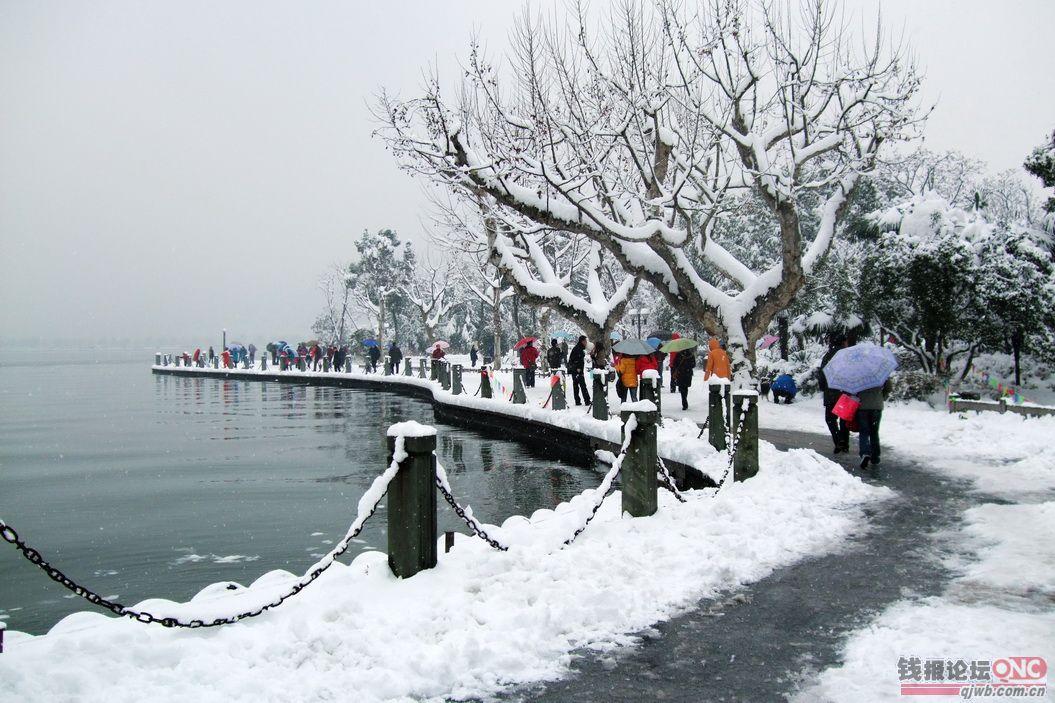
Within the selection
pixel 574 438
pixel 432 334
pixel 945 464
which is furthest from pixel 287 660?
pixel 432 334

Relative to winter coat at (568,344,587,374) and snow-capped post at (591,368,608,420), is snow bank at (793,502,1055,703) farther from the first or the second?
winter coat at (568,344,587,374)

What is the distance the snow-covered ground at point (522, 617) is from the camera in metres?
3.52

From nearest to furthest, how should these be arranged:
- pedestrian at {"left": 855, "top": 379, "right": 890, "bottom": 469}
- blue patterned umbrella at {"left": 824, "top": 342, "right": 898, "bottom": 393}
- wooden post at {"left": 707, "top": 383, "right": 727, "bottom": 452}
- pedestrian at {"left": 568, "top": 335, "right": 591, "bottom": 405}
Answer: blue patterned umbrella at {"left": 824, "top": 342, "right": 898, "bottom": 393}, pedestrian at {"left": 855, "top": 379, "right": 890, "bottom": 469}, wooden post at {"left": 707, "top": 383, "right": 727, "bottom": 452}, pedestrian at {"left": 568, "top": 335, "right": 591, "bottom": 405}

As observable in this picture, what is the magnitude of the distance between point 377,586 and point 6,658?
6.49 ft

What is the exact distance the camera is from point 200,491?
1302cm

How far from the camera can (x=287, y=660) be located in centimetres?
376

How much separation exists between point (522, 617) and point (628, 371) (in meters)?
13.4

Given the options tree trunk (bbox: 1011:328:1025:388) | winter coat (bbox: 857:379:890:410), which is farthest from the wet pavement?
tree trunk (bbox: 1011:328:1025:388)

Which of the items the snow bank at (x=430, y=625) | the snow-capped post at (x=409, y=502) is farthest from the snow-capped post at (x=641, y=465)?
the snow-capped post at (x=409, y=502)

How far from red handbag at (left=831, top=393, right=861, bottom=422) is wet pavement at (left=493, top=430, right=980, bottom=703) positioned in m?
2.99

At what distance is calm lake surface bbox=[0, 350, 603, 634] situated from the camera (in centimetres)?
848

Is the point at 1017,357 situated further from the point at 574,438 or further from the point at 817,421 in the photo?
the point at 574,438

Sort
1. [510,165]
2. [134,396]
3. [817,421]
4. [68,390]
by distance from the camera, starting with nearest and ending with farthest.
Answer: [817,421], [510,165], [134,396], [68,390]

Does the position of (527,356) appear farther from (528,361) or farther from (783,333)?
(783,333)
